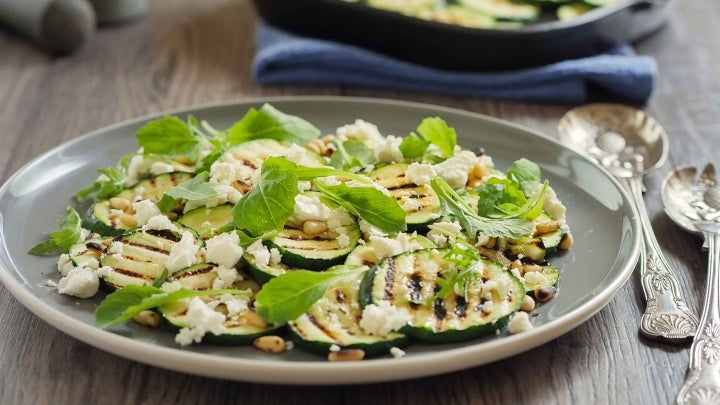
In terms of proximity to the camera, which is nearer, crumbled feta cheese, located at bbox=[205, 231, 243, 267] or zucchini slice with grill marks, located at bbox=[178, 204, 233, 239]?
crumbled feta cheese, located at bbox=[205, 231, 243, 267]

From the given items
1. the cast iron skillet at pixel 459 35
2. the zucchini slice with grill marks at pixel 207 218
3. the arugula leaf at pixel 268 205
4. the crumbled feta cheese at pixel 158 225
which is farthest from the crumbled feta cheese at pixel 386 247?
the cast iron skillet at pixel 459 35

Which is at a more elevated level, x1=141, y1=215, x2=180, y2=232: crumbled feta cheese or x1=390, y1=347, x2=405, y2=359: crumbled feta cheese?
x1=390, y1=347, x2=405, y2=359: crumbled feta cheese

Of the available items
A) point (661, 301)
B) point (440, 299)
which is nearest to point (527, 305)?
point (440, 299)

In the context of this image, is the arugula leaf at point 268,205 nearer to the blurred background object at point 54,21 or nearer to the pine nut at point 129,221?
the pine nut at point 129,221

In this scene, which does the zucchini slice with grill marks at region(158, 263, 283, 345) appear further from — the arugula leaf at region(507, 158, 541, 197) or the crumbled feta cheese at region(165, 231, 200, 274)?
the arugula leaf at region(507, 158, 541, 197)

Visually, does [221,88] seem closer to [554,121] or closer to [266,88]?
[266,88]

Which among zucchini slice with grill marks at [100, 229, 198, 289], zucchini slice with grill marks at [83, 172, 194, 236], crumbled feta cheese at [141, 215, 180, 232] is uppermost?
crumbled feta cheese at [141, 215, 180, 232]

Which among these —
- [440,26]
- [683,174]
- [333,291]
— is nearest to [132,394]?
[333,291]

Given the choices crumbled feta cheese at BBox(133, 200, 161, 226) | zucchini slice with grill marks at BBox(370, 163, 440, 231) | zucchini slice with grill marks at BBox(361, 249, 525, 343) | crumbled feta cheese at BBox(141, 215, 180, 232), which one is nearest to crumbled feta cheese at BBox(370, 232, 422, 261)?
zucchini slice with grill marks at BBox(361, 249, 525, 343)
